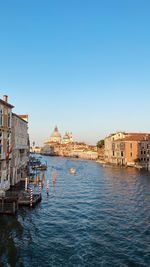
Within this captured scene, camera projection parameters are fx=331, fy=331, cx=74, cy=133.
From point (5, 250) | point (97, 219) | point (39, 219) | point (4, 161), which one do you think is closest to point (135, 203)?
point (97, 219)

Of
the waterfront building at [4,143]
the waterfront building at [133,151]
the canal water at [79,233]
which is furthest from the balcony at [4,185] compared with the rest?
the waterfront building at [133,151]

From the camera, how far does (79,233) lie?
29.5 meters

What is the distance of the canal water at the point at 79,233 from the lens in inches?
912

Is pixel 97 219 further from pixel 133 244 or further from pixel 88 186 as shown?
pixel 88 186

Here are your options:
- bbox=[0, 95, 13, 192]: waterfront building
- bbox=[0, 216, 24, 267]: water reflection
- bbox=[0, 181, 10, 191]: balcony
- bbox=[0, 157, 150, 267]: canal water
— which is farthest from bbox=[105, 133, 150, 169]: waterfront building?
bbox=[0, 216, 24, 267]: water reflection

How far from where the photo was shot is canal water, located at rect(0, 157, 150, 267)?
2317 cm

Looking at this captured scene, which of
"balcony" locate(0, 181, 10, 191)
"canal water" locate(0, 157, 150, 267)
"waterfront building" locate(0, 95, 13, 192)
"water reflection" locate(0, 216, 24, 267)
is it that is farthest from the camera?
"balcony" locate(0, 181, 10, 191)

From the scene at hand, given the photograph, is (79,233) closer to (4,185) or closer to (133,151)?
(4,185)

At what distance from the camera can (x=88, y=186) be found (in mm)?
61781

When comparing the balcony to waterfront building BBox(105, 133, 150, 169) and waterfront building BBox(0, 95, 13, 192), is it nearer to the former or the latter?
waterfront building BBox(0, 95, 13, 192)

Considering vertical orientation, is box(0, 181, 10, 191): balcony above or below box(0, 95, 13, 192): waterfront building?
below

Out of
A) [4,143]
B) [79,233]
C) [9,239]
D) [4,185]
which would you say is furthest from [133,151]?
[9,239]

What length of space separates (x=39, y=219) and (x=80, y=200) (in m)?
12.8

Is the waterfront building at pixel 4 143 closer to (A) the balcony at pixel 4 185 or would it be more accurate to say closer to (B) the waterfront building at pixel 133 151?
(A) the balcony at pixel 4 185
